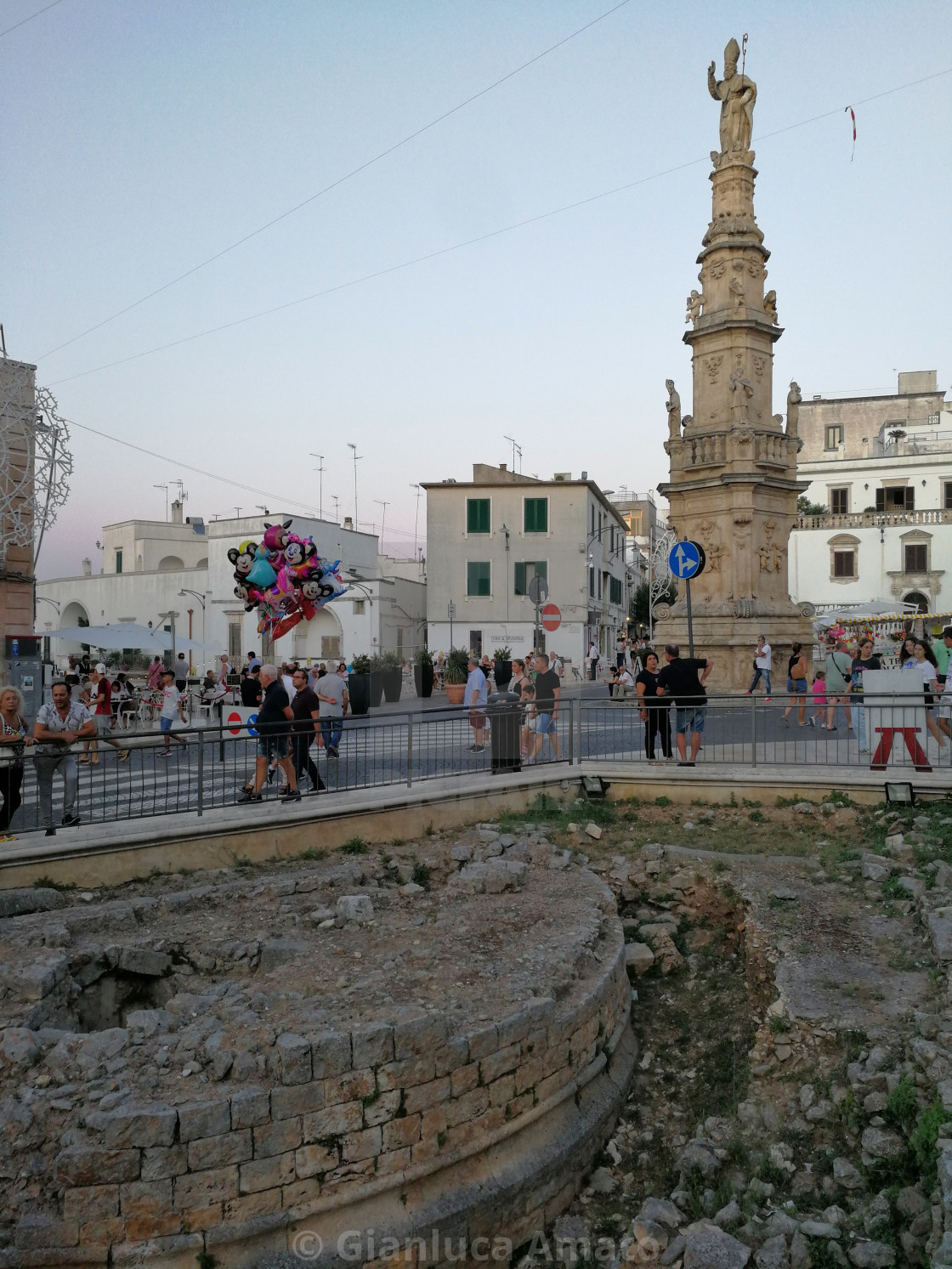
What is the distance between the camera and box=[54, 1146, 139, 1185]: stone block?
15.1ft

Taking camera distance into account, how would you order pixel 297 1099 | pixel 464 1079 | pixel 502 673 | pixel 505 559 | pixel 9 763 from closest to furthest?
pixel 297 1099, pixel 464 1079, pixel 9 763, pixel 502 673, pixel 505 559

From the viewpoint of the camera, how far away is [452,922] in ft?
25.6

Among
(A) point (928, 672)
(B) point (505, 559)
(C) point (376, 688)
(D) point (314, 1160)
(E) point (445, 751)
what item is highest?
(B) point (505, 559)

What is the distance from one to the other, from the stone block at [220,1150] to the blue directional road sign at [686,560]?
1011 cm

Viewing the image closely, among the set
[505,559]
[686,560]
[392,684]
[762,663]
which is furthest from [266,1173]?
[505,559]

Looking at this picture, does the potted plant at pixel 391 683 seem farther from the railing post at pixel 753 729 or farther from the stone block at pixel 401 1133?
the stone block at pixel 401 1133

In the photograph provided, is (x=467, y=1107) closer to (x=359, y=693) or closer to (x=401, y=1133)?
(x=401, y=1133)

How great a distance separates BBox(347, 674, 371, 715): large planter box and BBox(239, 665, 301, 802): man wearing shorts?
34.1ft

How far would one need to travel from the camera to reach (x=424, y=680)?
93.6 feet

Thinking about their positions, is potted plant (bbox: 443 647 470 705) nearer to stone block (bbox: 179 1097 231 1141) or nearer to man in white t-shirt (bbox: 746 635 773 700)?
man in white t-shirt (bbox: 746 635 773 700)

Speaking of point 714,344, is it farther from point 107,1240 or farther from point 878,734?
point 107,1240

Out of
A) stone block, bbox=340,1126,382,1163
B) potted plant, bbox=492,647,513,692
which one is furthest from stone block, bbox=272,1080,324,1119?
potted plant, bbox=492,647,513,692

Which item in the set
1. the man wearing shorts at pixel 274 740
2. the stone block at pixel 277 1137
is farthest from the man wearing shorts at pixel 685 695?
the stone block at pixel 277 1137

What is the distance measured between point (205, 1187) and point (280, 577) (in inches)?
582
